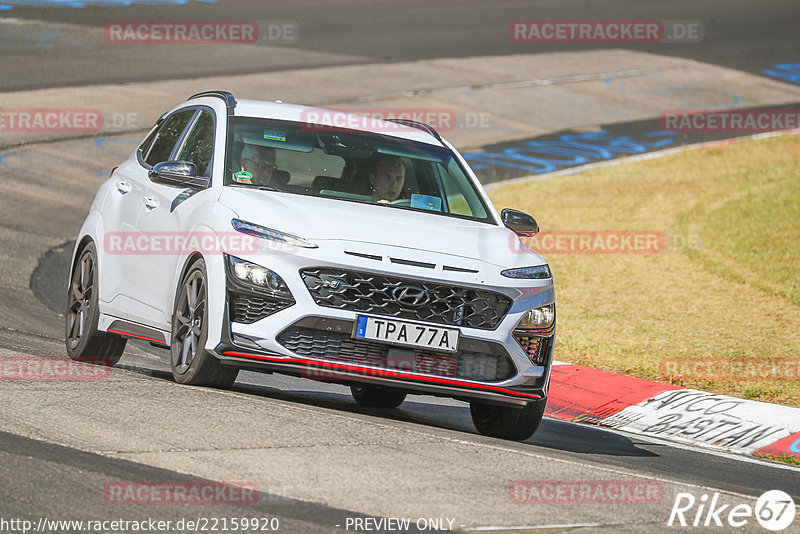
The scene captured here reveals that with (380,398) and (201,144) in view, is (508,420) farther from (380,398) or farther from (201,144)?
(201,144)

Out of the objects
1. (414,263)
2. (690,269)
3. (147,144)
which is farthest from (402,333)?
(690,269)

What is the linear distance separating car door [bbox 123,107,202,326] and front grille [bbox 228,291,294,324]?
3.52ft

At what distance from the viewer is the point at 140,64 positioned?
28156mm

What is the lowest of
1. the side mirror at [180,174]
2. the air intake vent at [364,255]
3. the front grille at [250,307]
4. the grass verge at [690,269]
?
the grass verge at [690,269]

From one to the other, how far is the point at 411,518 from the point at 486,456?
1.45 metres

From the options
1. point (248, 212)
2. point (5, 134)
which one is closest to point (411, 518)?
point (248, 212)

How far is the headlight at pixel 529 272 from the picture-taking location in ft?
25.1

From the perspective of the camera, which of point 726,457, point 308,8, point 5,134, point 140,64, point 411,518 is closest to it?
point 411,518

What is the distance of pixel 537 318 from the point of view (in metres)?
7.73

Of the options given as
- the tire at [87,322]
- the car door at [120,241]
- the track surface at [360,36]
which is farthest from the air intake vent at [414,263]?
the track surface at [360,36]

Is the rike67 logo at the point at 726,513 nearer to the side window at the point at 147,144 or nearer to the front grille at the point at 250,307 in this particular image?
the front grille at the point at 250,307

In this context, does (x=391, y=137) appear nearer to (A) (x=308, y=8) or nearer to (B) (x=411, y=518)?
(B) (x=411, y=518)

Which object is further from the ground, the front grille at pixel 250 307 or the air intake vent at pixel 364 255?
the air intake vent at pixel 364 255

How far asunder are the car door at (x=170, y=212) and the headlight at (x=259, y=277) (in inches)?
31.5
